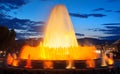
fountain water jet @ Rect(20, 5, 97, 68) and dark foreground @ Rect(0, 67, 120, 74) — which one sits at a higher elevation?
fountain water jet @ Rect(20, 5, 97, 68)

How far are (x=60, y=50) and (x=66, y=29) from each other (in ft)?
20.0

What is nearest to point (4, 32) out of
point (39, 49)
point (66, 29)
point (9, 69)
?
point (66, 29)

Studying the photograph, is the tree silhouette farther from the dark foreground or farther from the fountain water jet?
the dark foreground

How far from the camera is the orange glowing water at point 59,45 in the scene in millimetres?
29283

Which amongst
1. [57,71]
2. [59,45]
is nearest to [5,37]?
[59,45]

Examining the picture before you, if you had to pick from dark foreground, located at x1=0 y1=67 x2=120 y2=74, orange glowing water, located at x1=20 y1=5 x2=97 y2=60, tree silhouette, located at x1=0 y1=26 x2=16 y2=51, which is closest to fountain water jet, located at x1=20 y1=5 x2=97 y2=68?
orange glowing water, located at x1=20 y1=5 x2=97 y2=60

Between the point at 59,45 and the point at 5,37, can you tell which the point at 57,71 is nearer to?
the point at 59,45

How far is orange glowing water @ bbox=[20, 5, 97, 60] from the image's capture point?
29283 millimetres

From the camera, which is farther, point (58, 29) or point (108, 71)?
point (58, 29)

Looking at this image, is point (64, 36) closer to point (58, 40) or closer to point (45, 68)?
point (58, 40)

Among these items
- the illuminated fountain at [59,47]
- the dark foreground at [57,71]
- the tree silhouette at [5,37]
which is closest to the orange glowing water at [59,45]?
the illuminated fountain at [59,47]

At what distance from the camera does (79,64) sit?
1005 inches

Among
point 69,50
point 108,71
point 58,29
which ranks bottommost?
point 108,71

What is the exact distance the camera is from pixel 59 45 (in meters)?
32.9
